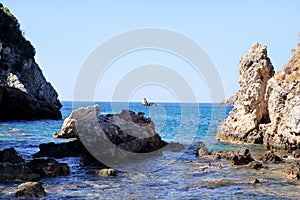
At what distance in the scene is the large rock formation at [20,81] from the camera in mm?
69375

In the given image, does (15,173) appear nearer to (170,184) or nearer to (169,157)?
(170,184)

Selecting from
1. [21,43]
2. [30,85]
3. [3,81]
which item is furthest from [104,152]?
[21,43]

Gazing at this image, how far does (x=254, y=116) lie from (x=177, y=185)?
2434 centimetres

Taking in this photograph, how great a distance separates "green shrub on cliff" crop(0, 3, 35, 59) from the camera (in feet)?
277

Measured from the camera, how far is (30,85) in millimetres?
84312

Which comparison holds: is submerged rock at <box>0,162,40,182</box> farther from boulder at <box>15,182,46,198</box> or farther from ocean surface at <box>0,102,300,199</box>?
boulder at <box>15,182,46,198</box>

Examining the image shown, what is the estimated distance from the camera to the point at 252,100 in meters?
42.9

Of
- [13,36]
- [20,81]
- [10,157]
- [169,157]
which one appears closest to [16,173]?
[10,157]

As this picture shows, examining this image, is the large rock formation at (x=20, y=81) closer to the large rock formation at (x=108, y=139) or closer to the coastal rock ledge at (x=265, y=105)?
the coastal rock ledge at (x=265, y=105)

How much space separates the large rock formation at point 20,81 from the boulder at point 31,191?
52267mm

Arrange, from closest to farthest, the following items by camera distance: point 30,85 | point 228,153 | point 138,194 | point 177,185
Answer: point 138,194, point 177,185, point 228,153, point 30,85

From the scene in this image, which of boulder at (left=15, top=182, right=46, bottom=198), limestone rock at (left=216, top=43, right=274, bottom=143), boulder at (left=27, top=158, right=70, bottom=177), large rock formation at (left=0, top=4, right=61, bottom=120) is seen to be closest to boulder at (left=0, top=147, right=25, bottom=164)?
boulder at (left=27, top=158, right=70, bottom=177)

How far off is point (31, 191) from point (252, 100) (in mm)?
30796

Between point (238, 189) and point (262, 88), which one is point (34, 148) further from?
point (262, 88)
